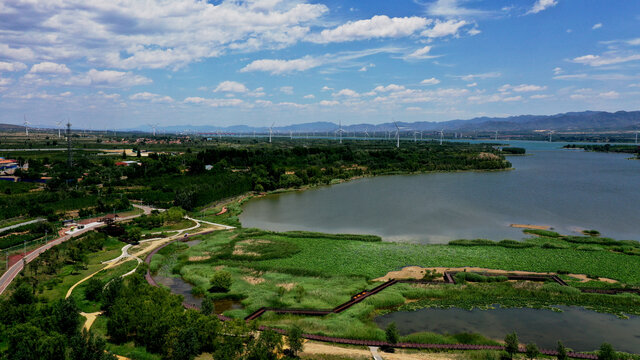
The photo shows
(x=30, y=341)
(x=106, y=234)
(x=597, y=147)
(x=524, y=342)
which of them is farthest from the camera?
(x=597, y=147)

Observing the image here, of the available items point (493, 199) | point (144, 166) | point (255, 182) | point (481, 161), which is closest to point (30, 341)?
point (255, 182)

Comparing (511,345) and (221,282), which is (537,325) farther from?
(221,282)

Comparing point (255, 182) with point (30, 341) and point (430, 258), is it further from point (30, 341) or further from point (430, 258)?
point (30, 341)

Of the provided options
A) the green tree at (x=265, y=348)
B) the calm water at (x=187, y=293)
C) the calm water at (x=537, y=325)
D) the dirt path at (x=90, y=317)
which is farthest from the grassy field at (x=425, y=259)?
the green tree at (x=265, y=348)

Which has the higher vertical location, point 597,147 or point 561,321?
point 597,147

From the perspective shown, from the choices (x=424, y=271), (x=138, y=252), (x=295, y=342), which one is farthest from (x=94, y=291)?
(x=424, y=271)

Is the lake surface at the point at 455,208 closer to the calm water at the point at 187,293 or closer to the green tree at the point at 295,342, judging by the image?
the calm water at the point at 187,293

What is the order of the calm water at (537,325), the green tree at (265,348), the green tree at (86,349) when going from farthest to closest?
the calm water at (537,325)
the green tree at (265,348)
the green tree at (86,349)
